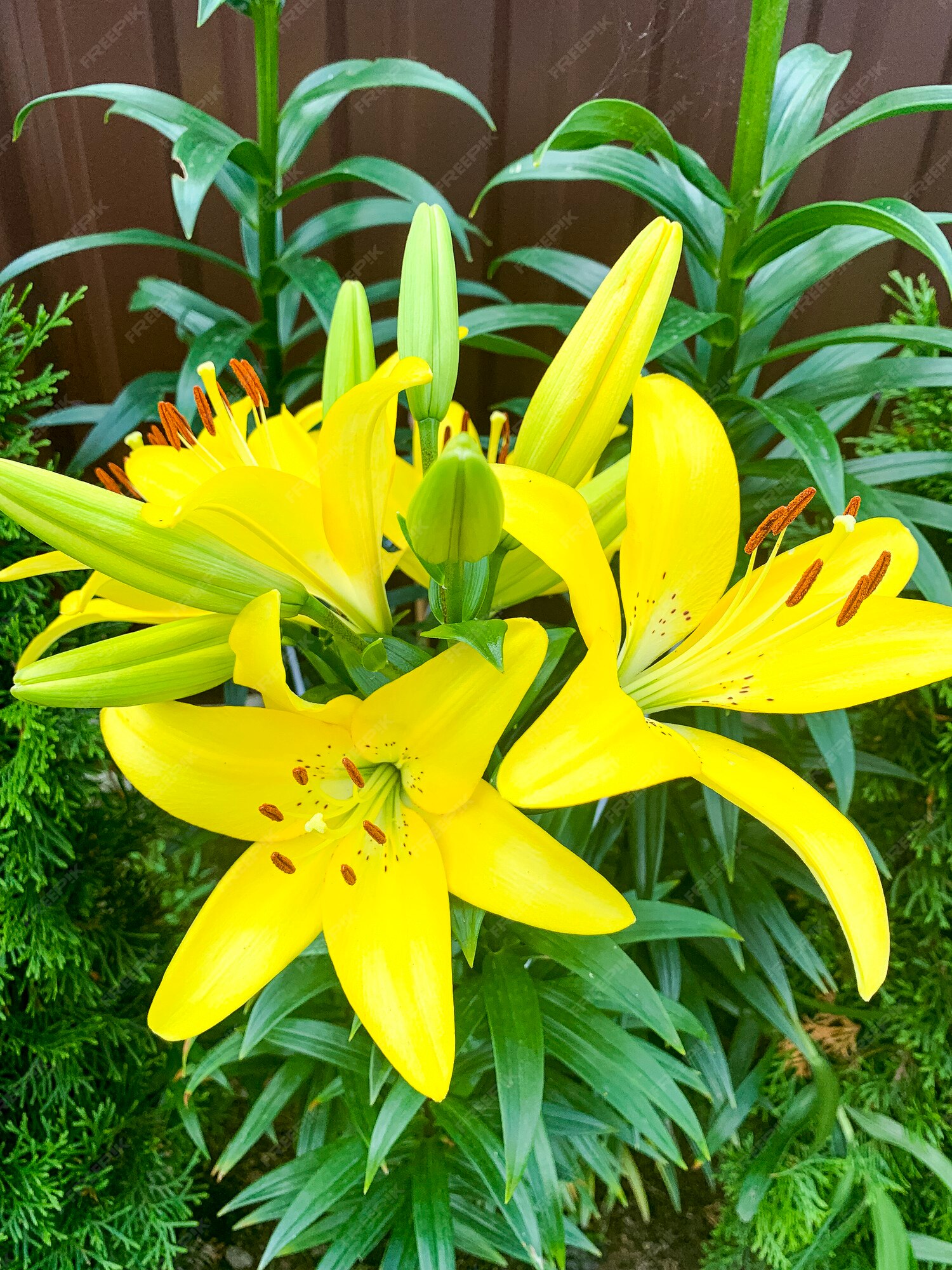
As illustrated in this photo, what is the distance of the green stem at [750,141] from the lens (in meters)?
0.73

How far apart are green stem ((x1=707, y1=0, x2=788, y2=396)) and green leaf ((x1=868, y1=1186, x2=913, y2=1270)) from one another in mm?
881

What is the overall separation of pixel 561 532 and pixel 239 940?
318 millimetres

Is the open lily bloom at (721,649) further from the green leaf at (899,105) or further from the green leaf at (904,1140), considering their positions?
the green leaf at (904,1140)

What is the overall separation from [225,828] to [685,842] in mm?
609

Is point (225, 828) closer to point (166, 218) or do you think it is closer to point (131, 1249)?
point (131, 1249)

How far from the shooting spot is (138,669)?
19.9 inches

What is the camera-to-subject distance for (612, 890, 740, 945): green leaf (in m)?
0.75

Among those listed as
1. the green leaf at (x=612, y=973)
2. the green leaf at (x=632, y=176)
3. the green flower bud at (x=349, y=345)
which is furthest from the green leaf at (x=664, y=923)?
the green leaf at (x=632, y=176)

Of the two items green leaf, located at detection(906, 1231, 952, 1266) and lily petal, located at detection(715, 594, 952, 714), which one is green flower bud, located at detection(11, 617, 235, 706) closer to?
lily petal, located at detection(715, 594, 952, 714)

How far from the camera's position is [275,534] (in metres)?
0.53

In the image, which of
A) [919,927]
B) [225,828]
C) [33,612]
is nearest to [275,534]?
[225,828]

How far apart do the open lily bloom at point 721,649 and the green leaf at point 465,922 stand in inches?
7.5

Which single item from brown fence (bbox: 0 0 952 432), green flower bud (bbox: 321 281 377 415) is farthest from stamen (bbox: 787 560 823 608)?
brown fence (bbox: 0 0 952 432)

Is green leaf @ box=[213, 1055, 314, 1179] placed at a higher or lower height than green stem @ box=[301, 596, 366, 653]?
lower
